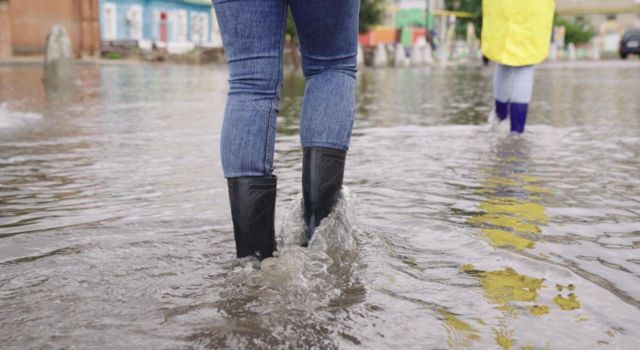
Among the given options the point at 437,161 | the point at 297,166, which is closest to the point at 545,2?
the point at 437,161

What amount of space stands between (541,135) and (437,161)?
146cm

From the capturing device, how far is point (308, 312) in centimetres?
147

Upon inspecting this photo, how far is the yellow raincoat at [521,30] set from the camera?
179 inches

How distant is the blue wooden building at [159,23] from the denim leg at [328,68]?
27571 mm

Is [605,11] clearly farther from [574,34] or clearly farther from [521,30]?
[521,30]

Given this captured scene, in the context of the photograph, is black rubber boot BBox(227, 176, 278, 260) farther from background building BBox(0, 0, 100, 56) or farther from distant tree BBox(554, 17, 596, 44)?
distant tree BBox(554, 17, 596, 44)

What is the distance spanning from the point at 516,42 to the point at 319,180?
305 centimetres

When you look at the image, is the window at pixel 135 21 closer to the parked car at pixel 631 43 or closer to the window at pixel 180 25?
the window at pixel 180 25

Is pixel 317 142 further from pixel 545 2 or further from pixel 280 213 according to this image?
pixel 545 2

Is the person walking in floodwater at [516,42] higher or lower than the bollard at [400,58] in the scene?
higher

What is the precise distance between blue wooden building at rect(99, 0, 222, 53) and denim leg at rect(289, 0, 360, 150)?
27.6 m

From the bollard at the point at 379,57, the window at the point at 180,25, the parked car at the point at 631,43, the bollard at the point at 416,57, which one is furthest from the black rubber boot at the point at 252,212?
the parked car at the point at 631,43

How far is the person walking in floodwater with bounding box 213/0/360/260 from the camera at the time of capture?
70.5 inches

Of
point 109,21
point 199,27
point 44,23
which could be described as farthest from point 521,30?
point 199,27
